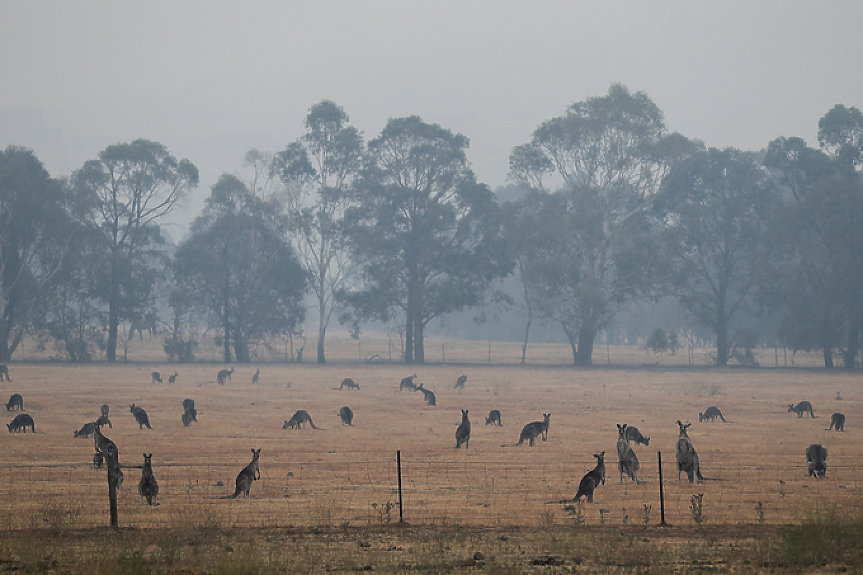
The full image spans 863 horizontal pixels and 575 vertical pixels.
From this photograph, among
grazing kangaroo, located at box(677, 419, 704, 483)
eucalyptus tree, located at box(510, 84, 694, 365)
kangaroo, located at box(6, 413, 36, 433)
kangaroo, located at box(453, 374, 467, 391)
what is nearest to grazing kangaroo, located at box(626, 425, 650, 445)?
grazing kangaroo, located at box(677, 419, 704, 483)

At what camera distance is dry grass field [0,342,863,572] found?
44.8ft

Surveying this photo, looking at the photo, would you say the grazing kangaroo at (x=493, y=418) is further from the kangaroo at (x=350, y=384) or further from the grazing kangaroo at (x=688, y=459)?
the kangaroo at (x=350, y=384)

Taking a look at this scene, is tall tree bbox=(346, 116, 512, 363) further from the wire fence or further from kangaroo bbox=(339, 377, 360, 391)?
the wire fence

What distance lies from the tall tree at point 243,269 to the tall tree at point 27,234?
9.40 metres

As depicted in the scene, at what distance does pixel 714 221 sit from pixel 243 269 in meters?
37.8

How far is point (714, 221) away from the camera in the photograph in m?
70.4

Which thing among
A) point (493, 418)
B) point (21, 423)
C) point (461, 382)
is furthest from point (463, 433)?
point (461, 382)

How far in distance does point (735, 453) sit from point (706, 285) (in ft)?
193

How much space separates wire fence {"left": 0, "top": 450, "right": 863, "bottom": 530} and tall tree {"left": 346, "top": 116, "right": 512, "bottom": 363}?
50267mm

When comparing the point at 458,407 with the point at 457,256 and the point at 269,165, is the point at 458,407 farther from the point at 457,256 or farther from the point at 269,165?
the point at 269,165

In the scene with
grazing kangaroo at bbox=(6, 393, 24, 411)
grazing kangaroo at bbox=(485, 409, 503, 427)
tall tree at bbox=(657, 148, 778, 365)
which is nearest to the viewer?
grazing kangaroo at bbox=(485, 409, 503, 427)

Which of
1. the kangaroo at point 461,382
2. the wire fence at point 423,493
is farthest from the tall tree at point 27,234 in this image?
the wire fence at point 423,493

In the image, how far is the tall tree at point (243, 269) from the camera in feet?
236

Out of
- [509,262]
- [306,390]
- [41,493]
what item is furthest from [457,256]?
[41,493]
